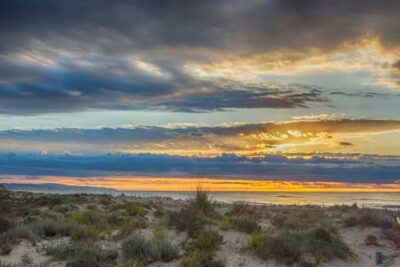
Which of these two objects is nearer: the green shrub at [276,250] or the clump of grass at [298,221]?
the green shrub at [276,250]

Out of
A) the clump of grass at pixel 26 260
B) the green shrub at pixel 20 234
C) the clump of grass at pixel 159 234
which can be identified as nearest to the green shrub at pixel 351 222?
the clump of grass at pixel 159 234

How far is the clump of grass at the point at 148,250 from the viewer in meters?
15.9

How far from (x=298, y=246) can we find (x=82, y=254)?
644 cm

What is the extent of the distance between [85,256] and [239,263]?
431 cm

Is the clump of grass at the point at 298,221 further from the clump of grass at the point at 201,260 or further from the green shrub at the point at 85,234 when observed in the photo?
the green shrub at the point at 85,234

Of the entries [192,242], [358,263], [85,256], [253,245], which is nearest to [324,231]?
[358,263]

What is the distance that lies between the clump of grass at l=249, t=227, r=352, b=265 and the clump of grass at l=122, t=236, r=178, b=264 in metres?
2.52

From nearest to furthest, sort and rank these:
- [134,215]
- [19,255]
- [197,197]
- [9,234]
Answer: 1. [19,255]
2. [9,234]
3. [197,197]
4. [134,215]

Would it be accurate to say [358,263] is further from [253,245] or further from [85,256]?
[85,256]

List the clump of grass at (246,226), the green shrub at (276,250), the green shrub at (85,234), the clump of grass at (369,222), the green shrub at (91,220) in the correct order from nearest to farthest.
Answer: the green shrub at (276,250) < the green shrub at (85,234) < the clump of grass at (246,226) < the green shrub at (91,220) < the clump of grass at (369,222)

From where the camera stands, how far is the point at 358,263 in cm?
1727

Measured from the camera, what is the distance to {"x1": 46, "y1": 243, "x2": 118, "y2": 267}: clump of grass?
14.9 meters

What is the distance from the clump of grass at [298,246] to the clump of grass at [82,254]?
13.9 ft

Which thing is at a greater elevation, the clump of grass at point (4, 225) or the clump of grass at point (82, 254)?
the clump of grass at point (4, 225)
